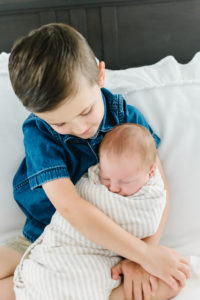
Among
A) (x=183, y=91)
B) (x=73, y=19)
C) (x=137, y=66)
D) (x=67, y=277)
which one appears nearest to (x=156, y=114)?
(x=183, y=91)

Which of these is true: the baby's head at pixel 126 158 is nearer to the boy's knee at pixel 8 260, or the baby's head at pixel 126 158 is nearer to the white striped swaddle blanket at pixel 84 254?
the white striped swaddle blanket at pixel 84 254

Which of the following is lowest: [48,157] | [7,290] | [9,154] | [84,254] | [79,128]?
[7,290]

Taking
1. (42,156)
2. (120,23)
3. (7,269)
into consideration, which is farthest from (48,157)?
(120,23)

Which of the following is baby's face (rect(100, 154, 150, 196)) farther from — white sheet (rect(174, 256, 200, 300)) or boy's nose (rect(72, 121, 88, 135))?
white sheet (rect(174, 256, 200, 300))

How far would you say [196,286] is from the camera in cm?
107

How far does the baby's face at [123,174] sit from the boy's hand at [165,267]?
171 millimetres

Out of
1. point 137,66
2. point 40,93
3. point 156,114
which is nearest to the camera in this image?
point 40,93

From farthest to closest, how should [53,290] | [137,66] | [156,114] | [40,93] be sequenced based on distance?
[137,66]
[156,114]
[53,290]
[40,93]

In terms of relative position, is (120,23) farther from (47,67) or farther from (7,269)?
(7,269)

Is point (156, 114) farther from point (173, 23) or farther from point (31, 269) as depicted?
point (31, 269)

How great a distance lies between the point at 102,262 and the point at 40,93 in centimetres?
47

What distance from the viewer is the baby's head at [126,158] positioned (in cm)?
103

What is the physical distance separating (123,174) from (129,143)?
8cm

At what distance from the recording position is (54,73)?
870 mm
